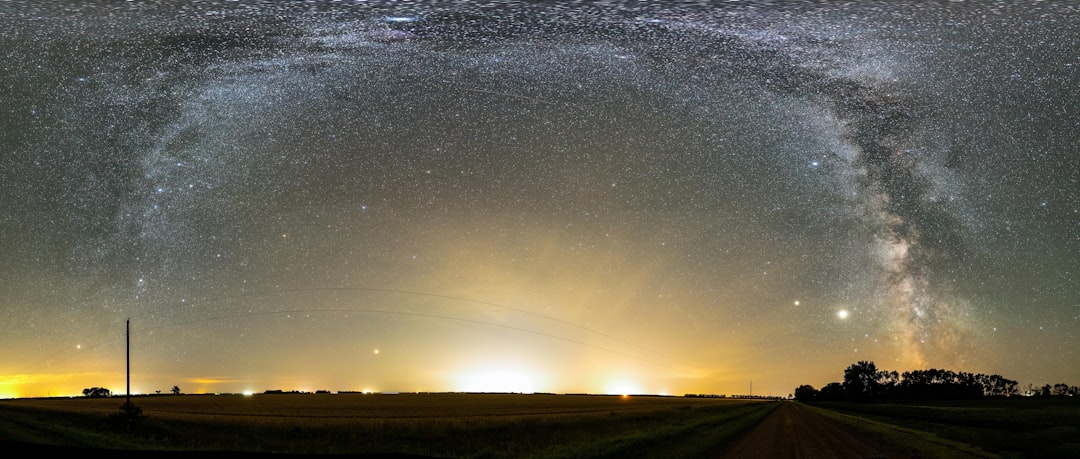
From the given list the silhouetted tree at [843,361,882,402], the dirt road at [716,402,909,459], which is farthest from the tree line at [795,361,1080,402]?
the dirt road at [716,402,909,459]

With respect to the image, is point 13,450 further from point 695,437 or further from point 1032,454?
point 1032,454

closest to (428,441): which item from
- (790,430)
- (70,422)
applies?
(790,430)

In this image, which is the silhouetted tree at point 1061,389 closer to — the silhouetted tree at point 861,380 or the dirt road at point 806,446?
the silhouetted tree at point 861,380

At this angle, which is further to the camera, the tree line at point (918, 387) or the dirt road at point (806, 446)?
the tree line at point (918, 387)

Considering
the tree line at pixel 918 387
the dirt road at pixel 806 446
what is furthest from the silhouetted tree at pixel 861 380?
the dirt road at pixel 806 446

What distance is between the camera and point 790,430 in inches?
1379

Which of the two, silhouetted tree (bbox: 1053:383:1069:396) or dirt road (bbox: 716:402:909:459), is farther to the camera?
silhouetted tree (bbox: 1053:383:1069:396)

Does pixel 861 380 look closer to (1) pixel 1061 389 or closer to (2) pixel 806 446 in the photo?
(1) pixel 1061 389

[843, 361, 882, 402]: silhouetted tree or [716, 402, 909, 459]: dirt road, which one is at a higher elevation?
[716, 402, 909, 459]: dirt road

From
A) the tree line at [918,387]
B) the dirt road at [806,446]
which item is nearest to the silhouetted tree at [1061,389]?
the tree line at [918,387]

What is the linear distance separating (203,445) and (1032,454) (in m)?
31.9

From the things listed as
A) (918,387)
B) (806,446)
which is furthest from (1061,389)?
(806,446)

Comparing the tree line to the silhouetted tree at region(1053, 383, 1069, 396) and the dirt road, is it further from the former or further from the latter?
the dirt road

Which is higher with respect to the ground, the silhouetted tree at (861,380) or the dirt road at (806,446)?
the dirt road at (806,446)
